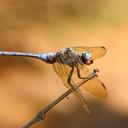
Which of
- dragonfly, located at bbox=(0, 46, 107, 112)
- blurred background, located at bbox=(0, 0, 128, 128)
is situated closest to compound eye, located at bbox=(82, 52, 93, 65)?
dragonfly, located at bbox=(0, 46, 107, 112)

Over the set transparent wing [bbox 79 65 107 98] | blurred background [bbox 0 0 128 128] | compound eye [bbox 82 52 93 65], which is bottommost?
transparent wing [bbox 79 65 107 98]

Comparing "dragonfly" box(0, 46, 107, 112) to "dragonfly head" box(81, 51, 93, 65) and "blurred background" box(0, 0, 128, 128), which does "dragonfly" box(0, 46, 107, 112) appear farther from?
"blurred background" box(0, 0, 128, 128)

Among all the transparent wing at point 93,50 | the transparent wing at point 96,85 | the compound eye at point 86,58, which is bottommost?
the transparent wing at point 96,85

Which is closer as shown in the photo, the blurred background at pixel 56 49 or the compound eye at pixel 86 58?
the compound eye at pixel 86 58

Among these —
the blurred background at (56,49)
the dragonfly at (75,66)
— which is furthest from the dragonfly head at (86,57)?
the blurred background at (56,49)

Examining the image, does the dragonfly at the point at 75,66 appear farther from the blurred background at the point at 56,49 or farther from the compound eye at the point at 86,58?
the blurred background at the point at 56,49

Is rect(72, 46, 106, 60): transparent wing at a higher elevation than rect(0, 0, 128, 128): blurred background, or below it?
below

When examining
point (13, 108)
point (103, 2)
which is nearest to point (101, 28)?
point (103, 2)

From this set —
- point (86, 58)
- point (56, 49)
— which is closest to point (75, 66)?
point (86, 58)

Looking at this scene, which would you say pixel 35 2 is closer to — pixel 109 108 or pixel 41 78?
pixel 41 78
